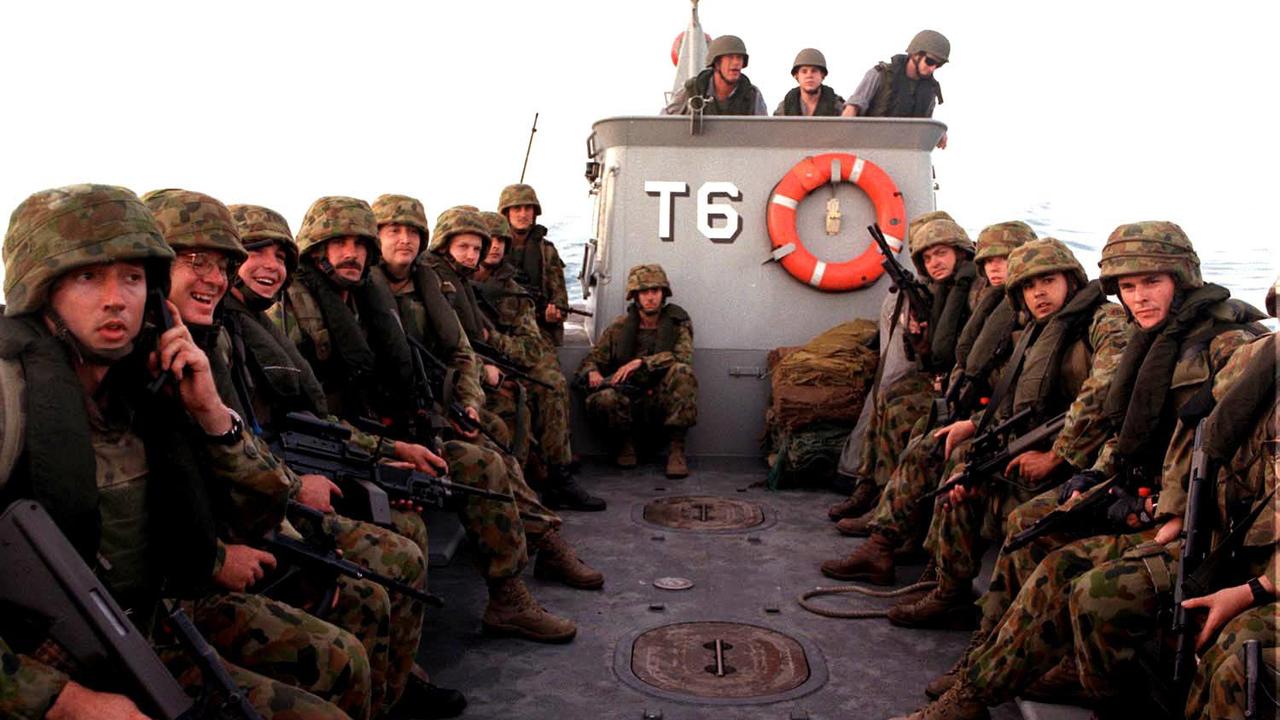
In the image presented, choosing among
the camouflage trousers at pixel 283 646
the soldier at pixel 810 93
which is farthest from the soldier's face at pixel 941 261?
the camouflage trousers at pixel 283 646

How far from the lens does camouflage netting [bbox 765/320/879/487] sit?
546 centimetres

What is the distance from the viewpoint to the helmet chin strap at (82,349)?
5.69 feet

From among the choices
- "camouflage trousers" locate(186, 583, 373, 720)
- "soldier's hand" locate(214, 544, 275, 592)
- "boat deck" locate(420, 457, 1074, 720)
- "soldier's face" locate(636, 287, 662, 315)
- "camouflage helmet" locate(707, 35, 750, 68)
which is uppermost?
"camouflage helmet" locate(707, 35, 750, 68)

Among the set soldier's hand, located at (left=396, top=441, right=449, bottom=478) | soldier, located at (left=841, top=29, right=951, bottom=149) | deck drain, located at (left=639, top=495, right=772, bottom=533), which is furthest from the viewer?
soldier, located at (left=841, top=29, right=951, bottom=149)

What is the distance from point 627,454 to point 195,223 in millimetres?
3760

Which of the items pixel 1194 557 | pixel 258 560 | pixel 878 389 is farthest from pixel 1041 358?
pixel 258 560

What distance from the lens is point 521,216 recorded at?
21.4 ft

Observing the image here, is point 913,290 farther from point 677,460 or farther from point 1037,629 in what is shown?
point 1037,629

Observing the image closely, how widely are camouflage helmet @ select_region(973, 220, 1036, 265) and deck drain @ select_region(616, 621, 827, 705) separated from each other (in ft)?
6.16

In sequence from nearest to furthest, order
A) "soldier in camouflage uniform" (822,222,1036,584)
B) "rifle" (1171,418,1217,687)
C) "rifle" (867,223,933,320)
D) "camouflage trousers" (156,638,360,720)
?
"camouflage trousers" (156,638,360,720) < "rifle" (1171,418,1217,687) < "soldier in camouflage uniform" (822,222,1036,584) < "rifle" (867,223,933,320)

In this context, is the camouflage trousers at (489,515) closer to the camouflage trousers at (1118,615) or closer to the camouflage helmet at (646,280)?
the camouflage trousers at (1118,615)

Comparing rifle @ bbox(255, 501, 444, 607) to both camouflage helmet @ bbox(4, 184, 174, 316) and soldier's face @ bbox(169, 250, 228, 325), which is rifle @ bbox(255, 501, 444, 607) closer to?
soldier's face @ bbox(169, 250, 228, 325)

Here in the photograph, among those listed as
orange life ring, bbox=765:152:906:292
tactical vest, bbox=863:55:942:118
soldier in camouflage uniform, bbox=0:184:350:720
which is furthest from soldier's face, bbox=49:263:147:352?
tactical vest, bbox=863:55:942:118

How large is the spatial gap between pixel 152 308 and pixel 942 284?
12.6ft
